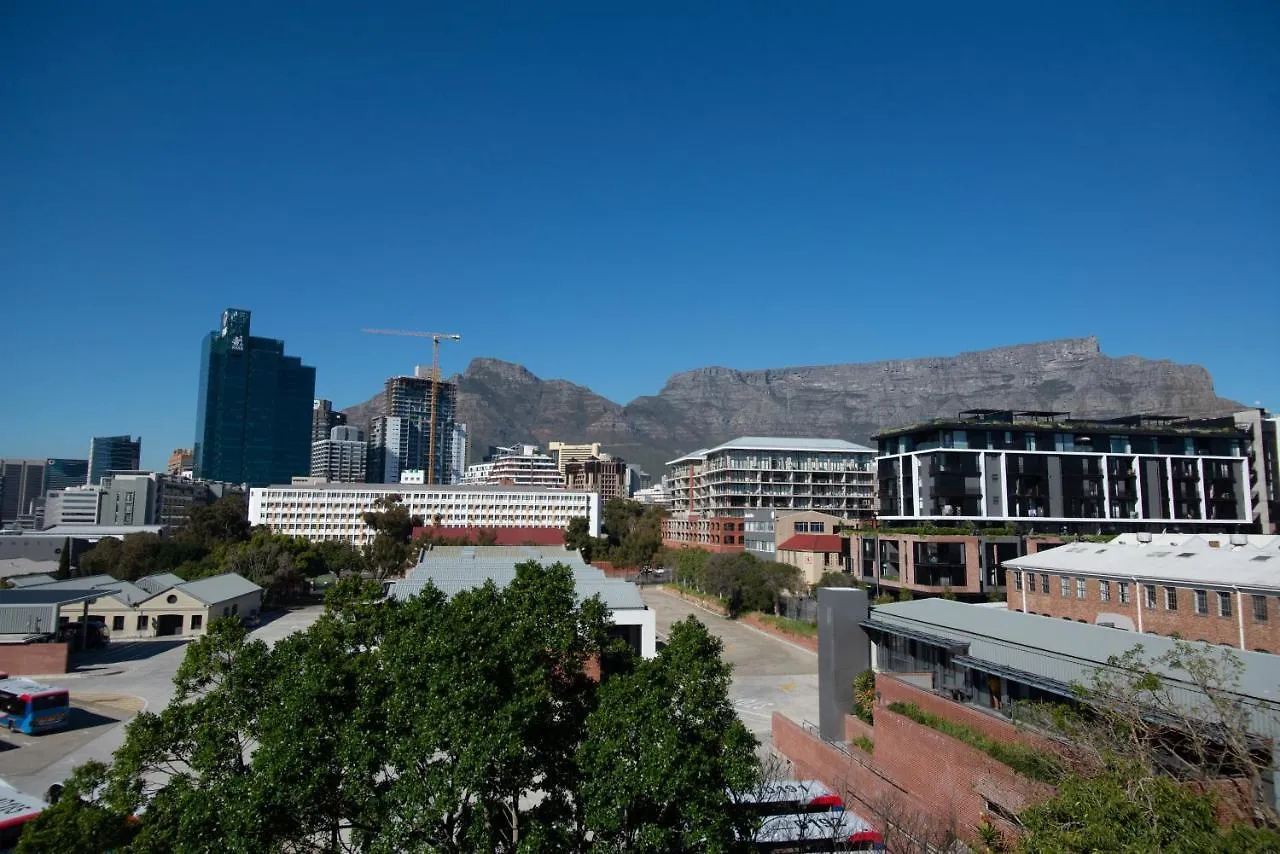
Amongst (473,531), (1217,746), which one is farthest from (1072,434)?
(473,531)

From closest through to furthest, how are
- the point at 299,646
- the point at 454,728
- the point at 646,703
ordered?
the point at 454,728 < the point at 646,703 < the point at 299,646

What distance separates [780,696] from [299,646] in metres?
25.2

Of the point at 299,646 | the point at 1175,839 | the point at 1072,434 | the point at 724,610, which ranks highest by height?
the point at 1072,434

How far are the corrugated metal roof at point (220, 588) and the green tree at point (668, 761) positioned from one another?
47932mm

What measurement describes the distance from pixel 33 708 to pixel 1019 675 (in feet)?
107

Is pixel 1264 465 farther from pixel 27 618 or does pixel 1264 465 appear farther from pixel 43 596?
pixel 43 596

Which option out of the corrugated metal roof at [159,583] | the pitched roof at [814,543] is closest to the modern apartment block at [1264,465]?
the pitched roof at [814,543]

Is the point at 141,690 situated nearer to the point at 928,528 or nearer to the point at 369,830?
the point at 369,830

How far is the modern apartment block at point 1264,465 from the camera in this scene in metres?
59.9

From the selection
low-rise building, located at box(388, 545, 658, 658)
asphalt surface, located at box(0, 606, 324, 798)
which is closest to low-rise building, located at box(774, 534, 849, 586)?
A: low-rise building, located at box(388, 545, 658, 658)

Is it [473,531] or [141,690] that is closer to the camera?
[141,690]

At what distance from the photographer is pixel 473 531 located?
107500mm

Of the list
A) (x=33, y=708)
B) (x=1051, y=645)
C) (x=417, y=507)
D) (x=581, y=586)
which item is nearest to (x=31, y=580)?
(x=33, y=708)

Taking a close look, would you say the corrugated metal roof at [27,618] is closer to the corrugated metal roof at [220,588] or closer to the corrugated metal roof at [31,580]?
the corrugated metal roof at [220,588]
